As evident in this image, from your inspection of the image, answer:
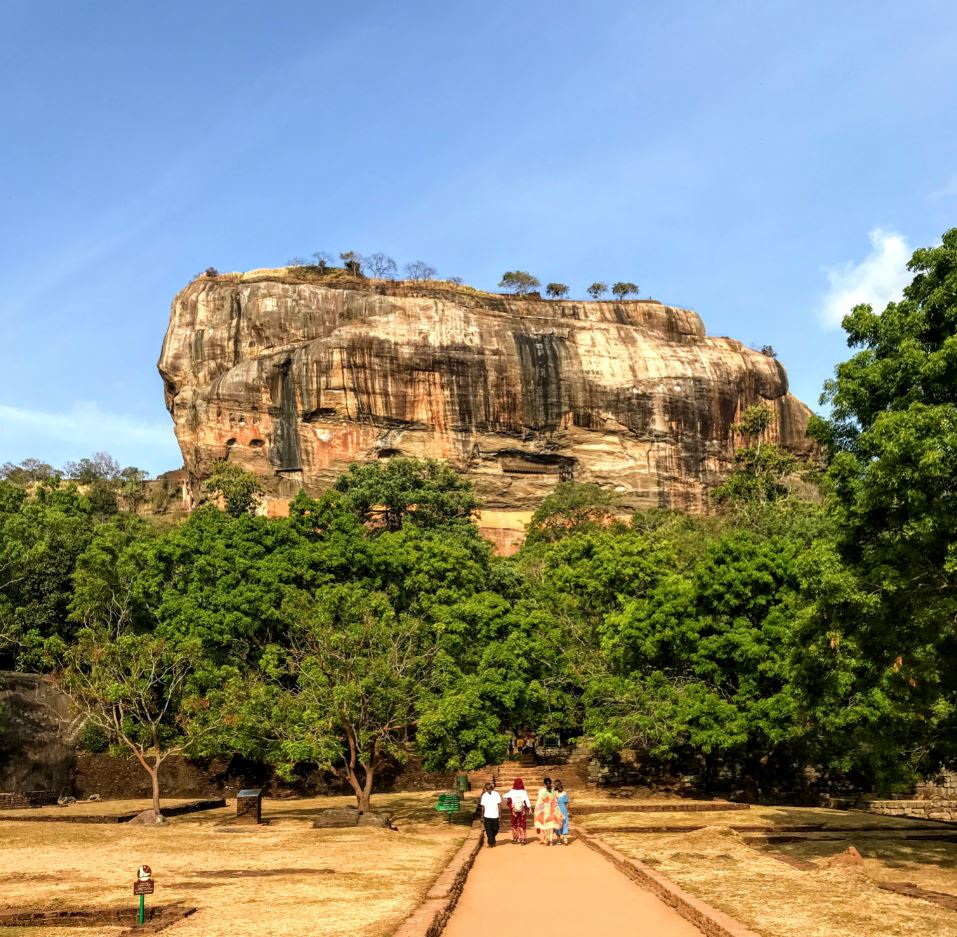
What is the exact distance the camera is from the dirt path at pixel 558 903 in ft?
30.2

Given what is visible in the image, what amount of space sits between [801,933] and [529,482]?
6189 cm

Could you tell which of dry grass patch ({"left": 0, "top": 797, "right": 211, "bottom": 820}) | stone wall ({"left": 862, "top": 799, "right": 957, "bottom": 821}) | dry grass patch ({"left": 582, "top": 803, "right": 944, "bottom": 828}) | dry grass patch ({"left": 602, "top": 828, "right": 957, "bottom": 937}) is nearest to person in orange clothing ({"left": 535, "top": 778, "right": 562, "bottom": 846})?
dry grass patch ({"left": 602, "top": 828, "right": 957, "bottom": 937})

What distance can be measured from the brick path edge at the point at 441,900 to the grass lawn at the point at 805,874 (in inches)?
104

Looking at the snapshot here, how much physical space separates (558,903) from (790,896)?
255cm

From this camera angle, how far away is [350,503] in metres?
48.0

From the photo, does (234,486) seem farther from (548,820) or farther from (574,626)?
(548,820)

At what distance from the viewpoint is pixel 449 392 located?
223 feet

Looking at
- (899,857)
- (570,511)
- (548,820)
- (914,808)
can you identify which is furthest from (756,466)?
(899,857)

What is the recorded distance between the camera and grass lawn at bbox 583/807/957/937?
8875mm

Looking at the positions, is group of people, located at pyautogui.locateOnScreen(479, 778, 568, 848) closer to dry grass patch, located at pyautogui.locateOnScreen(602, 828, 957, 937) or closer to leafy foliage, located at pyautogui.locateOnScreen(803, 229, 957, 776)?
dry grass patch, located at pyautogui.locateOnScreen(602, 828, 957, 937)

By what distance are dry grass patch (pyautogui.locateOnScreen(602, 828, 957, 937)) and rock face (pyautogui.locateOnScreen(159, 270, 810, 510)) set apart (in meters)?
54.1

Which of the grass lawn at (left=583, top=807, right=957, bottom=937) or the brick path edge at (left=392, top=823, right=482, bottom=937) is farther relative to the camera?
the grass lawn at (left=583, top=807, right=957, bottom=937)

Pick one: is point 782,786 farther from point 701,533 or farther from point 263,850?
point 701,533

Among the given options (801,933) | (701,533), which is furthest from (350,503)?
(801,933)
